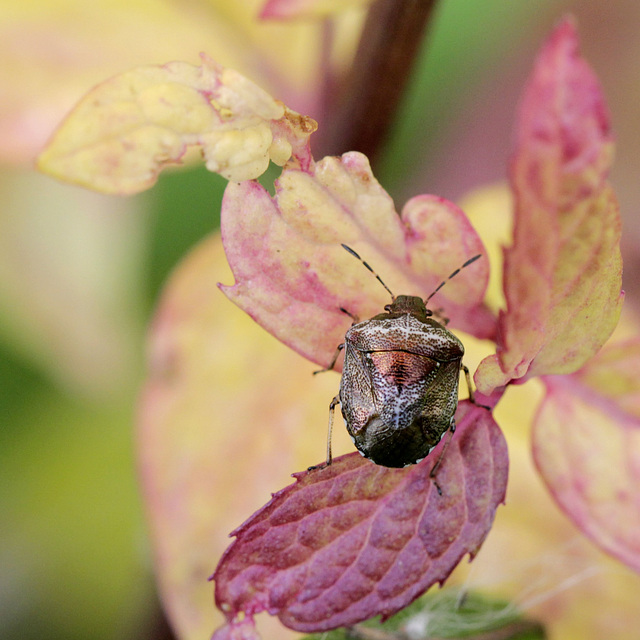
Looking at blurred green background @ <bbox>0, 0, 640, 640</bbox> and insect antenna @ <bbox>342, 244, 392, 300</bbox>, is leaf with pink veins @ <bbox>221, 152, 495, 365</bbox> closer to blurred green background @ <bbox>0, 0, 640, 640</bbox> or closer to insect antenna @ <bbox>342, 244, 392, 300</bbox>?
insect antenna @ <bbox>342, 244, 392, 300</bbox>

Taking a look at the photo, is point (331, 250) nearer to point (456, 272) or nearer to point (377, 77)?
point (456, 272)

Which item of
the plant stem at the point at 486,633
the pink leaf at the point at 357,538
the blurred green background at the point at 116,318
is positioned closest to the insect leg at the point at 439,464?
the pink leaf at the point at 357,538

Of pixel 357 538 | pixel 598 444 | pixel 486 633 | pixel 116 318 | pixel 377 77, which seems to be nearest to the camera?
pixel 357 538

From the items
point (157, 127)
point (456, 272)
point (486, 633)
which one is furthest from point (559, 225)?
point (486, 633)

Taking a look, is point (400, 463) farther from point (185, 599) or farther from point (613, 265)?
point (185, 599)

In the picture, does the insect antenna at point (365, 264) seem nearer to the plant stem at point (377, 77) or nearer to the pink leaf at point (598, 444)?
the pink leaf at point (598, 444)
